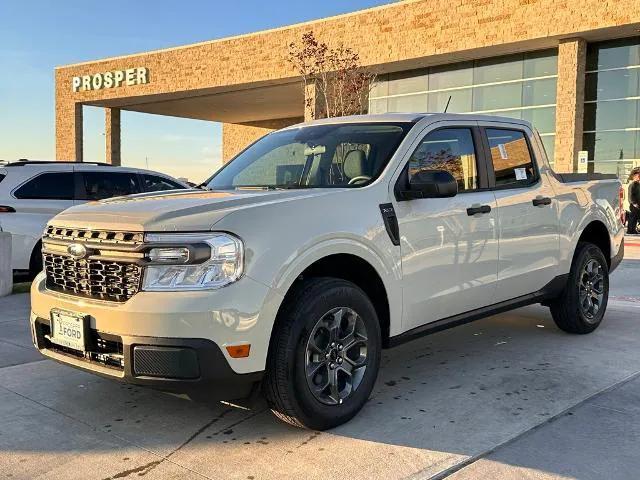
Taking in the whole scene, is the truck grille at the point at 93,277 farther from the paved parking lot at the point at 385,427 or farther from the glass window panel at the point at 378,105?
the glass window panel at the point at 378,105

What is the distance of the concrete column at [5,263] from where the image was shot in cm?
765

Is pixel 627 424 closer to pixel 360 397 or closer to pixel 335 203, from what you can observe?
pixel 360 397

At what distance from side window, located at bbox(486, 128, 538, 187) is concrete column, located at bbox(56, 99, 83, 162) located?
113ft

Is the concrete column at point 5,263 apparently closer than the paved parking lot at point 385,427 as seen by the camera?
No

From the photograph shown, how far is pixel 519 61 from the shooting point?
2284 cm

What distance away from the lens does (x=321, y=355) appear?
11.8 feet

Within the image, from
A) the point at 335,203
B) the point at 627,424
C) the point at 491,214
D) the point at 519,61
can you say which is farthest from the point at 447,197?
the point at 519,61

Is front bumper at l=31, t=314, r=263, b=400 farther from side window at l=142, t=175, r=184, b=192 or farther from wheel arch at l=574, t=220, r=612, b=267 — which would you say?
side window at l=142, t=175, r=184, b=192

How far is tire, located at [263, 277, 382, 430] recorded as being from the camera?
3369 millimetres

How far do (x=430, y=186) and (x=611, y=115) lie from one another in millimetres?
19597

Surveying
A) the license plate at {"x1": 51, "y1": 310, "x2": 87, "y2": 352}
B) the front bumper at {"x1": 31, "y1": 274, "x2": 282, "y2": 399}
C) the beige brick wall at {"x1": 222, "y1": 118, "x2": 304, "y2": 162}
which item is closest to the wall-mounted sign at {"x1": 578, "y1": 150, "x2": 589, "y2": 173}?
the front bumper at {"x1": 31, "y1": 274, "x2": 282, "y2": 399}

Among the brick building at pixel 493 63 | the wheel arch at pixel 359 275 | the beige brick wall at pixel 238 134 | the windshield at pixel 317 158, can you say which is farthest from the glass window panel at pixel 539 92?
the beige brick wall at pixel 238 134

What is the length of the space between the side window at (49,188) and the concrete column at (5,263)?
Answer: 0.75m

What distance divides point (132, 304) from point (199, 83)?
28622mm
